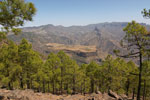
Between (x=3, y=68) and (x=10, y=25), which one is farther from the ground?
(x=10, y=25)

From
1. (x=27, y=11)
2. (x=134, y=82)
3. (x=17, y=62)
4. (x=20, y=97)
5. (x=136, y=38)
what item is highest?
(x=27, y=11)

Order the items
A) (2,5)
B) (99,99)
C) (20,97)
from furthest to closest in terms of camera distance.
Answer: (99,99) < (20,97) < (2,5)

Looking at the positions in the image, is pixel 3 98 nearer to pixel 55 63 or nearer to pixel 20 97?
pixel 20 97

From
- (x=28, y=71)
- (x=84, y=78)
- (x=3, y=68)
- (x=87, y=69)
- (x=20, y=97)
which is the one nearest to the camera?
(x=20, y=97)

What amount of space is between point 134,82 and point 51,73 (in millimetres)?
22668

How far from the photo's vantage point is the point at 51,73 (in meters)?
30.7

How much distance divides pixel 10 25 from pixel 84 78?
97.2 feet

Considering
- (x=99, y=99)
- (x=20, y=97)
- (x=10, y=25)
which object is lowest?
(x=99, y=99)

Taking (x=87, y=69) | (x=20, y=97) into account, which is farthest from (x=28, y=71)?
(x=87, y=69)

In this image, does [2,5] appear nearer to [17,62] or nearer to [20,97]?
[20,97]

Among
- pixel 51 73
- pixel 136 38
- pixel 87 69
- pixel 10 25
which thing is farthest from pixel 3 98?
pixel 87 69

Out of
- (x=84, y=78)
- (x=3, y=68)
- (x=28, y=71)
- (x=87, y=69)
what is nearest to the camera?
(x=3, y=68)

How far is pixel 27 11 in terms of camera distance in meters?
11.5

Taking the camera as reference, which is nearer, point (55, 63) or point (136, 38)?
point (136, 38)
